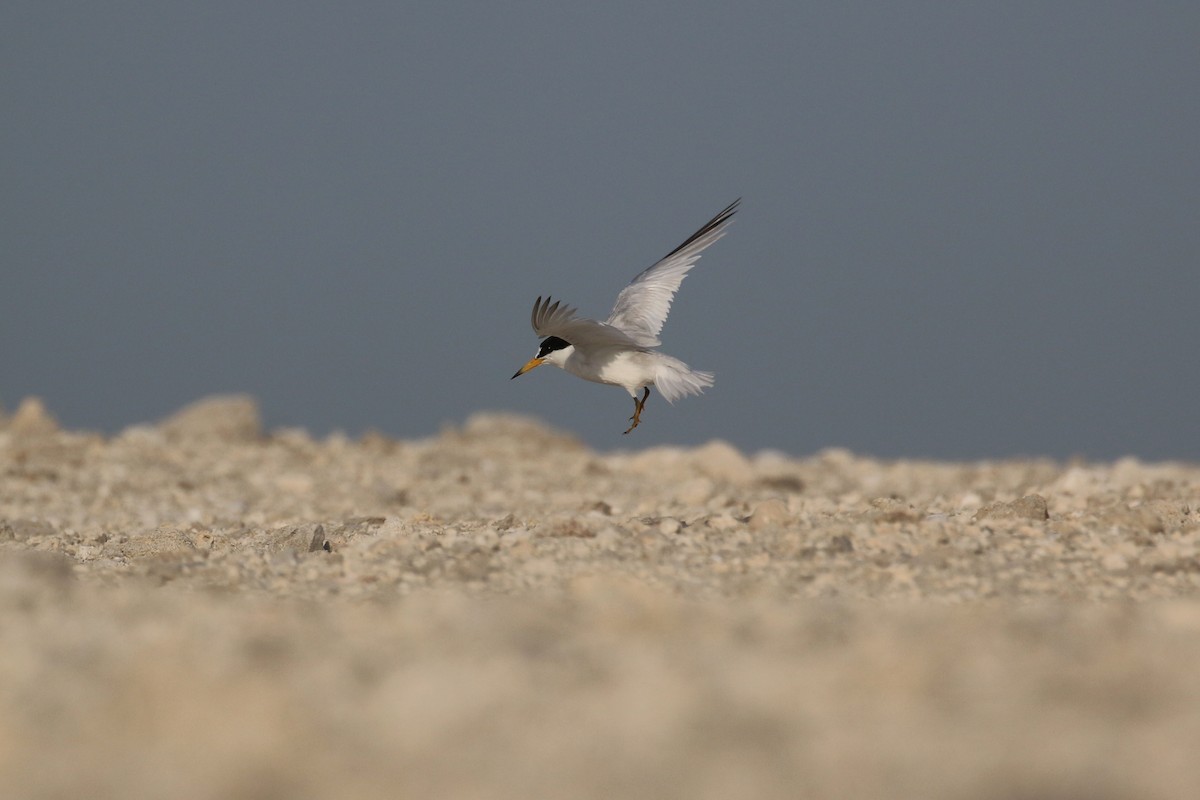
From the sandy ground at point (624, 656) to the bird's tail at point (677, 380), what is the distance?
1254 mm

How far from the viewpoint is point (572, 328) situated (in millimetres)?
9602

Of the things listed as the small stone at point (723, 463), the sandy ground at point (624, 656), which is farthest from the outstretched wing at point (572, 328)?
the small stone at point (723, 463)

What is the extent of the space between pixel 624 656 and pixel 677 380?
6.15 m

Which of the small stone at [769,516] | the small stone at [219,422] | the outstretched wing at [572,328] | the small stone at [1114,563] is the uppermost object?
the small stone at [219,422]

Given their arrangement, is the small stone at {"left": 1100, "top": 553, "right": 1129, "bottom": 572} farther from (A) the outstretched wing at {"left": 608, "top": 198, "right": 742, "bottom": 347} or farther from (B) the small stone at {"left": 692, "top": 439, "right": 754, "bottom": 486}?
(B) the small stone at {"left": 692, "top": 439, "right": 754, "bottom": 486}

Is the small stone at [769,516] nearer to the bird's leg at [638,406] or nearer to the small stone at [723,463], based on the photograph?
the bird's leg at [638,406]

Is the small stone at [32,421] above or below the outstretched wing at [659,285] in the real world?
above

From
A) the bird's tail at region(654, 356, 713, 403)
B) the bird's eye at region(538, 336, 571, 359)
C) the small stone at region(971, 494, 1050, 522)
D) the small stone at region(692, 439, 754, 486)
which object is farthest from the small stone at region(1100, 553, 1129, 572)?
the small stone at region(692, 439, 754, 486)

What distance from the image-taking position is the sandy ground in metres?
3.24

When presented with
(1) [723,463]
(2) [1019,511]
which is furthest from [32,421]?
(2) [1019,511]

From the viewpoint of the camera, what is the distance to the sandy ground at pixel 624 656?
3.24m

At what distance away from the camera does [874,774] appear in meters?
3.17

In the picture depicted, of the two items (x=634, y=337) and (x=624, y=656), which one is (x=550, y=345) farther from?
(x=624, y=656)

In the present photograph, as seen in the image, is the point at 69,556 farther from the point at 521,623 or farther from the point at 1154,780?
the point at 1154,780
